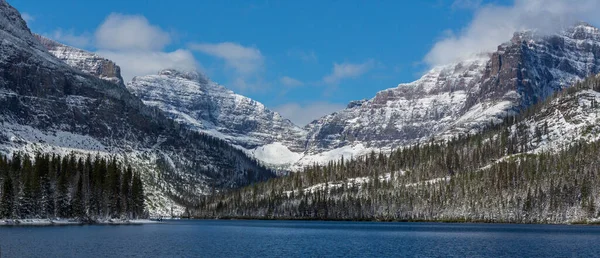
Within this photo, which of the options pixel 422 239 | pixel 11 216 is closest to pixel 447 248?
pixel 422 239

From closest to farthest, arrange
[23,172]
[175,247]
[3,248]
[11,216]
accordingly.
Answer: [3,248]
[175,247]
[11,216]
[23,172]

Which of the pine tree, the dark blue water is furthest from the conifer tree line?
the dark blue water

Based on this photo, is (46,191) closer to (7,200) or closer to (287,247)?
(7,200)

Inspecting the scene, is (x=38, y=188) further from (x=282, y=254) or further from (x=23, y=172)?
(x=282, y=254)

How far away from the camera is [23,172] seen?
604ft

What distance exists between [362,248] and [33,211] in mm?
98970

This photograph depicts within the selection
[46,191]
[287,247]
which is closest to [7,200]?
[46,191]

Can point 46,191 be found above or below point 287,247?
above

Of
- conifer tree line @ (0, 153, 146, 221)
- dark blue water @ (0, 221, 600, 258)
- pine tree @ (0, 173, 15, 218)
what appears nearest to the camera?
dark blue water @ (0, 221, 600, 258)

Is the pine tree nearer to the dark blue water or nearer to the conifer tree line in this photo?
the conifer tree line

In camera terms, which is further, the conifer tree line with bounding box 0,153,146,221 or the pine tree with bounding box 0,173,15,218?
the conifer tree line with bounding box 0,153,146,221

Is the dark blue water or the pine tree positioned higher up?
the pine tree

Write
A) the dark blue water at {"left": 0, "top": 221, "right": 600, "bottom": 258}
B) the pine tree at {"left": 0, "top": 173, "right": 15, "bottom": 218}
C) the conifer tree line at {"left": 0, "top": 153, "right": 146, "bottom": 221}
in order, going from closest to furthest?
the dark blue water at {"left": 0, "top": 221, "right": 600, "bottom": 258}, the pine tree at {"left": 0, "top": 173, "right": 15, "bottom": 218}, the conifer tree line at {"left": 0, "top": 153, "right": 146, "bottom": 221}

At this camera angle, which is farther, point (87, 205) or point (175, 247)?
point (87, 205)
